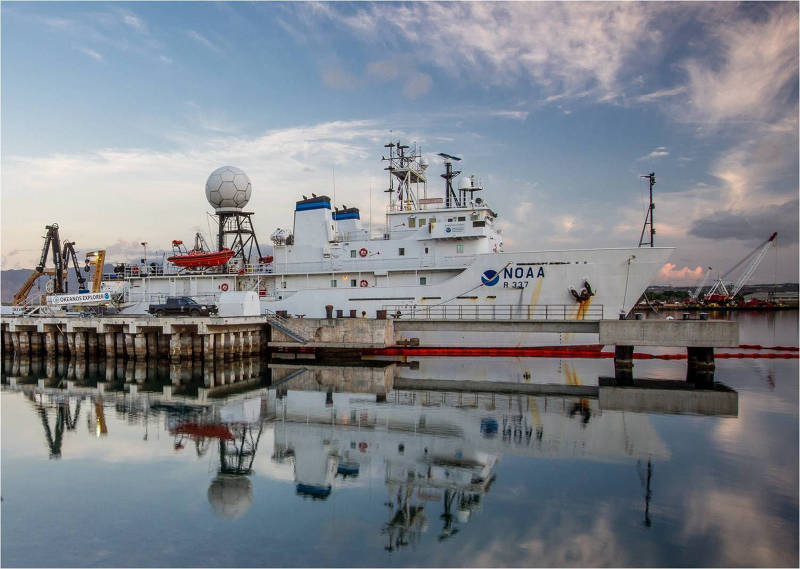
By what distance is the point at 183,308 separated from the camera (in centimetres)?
3145

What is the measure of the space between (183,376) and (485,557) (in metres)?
21.5

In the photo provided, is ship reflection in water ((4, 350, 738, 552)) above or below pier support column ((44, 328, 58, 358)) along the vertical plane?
below

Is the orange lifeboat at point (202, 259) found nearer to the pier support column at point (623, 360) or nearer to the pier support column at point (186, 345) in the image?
the pier support column at point (186, 345)

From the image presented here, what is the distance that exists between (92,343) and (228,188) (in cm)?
1437

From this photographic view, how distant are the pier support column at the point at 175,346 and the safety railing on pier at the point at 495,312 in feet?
Answer: 38.6

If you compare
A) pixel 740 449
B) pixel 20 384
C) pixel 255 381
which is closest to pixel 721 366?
pixel 740 449

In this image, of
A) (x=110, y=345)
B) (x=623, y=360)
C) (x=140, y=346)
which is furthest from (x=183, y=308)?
(x=623, y=360)

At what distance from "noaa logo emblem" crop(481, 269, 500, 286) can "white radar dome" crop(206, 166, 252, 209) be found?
68.5ft

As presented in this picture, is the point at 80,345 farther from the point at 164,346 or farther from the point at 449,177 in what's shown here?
the point at 449,177

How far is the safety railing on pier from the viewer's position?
1141 inches

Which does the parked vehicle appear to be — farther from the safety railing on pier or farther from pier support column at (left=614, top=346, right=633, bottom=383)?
pier support column at (left=614, top=346, right=633, bottom=383)

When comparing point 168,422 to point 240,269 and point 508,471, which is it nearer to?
point 508,471

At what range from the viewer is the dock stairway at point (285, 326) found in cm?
3062

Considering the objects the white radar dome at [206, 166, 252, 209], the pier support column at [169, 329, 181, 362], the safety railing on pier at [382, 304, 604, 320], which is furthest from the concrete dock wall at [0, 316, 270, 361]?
the white radar dome at [206, 166, 252, 209]
